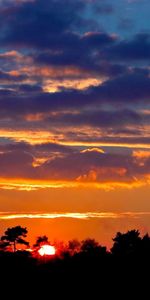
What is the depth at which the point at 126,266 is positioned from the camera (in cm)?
4925

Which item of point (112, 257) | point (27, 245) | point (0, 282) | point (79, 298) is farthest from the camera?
point (27, 245)

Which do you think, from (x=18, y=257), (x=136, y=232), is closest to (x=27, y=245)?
(x=136, y=232)

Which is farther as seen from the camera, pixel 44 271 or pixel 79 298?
pixel 44 271

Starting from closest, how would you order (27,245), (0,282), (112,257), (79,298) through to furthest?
(79,298) < (0,282) < (112,257) < (27,245)

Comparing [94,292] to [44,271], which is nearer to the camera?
[94,292]

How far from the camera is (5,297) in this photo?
150 feet

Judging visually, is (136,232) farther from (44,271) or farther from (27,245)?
(44,271)

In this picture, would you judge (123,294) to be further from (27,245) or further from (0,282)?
(27,245)

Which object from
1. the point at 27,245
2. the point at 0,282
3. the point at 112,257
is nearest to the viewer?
the point at 0,282

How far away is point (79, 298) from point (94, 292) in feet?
3.66

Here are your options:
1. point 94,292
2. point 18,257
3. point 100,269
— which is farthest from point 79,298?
point 18,257

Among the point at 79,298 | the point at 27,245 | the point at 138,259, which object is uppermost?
the point at 27,245

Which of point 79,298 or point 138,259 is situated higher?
point 138,259

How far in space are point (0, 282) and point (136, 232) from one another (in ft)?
168
